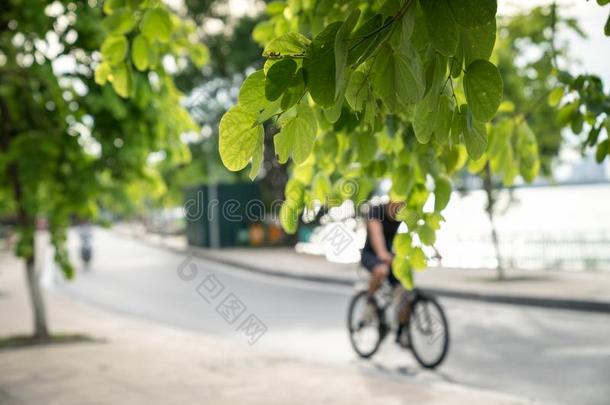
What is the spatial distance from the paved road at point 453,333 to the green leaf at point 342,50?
554 cm

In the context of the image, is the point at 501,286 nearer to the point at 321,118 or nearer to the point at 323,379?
the point at 323,379

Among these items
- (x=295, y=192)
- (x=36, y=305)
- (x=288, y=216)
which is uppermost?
(x=295, y=192)

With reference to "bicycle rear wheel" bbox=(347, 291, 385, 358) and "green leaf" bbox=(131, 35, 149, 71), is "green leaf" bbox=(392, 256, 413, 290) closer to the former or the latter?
"green leaf" bbox=(131, 35, 149, 71)

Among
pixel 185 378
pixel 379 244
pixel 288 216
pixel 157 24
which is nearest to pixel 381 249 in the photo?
pixel 379 244

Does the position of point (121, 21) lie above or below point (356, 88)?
above

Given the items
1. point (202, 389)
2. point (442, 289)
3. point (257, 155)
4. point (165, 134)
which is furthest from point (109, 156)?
point (442, 289)

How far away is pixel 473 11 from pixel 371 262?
637cm

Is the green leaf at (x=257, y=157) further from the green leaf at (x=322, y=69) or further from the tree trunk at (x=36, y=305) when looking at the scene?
the tree trunk at (x=36, y=305)

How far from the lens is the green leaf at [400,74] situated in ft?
5.32

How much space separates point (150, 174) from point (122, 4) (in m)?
5.72

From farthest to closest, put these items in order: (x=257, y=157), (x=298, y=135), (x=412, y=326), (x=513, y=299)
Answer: (x=513, y=299) < (x=412, y=326) < (x=298, y=135) < (x=257, y=157)

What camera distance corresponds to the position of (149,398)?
597 cm

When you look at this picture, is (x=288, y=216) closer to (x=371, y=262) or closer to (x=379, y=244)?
(x=379, y=244)

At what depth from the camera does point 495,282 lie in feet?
47.1
